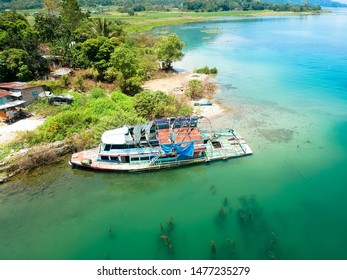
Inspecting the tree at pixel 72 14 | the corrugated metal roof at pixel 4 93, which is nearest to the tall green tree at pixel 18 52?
the corrugated metal roof at pixel 4 93

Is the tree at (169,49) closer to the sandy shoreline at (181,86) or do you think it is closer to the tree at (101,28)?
the sandy shoreline at (181,86)

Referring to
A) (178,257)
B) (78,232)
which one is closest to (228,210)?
(178,257)

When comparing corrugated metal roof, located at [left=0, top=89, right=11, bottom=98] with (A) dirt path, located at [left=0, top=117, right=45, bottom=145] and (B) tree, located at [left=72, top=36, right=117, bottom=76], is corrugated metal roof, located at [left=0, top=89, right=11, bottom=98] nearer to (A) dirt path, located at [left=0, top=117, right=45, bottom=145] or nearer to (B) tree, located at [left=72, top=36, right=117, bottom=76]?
(A) dirt path, located at [left=0, top=117, right=45, bottom=145]

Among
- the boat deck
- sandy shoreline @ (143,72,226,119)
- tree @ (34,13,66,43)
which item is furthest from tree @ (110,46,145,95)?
tree @ (34,13,66,43)

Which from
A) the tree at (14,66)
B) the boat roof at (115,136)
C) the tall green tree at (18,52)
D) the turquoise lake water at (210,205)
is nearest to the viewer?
the turquoise lake water at (210,205)

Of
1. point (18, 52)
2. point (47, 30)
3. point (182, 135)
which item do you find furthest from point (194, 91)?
point (47, 30)

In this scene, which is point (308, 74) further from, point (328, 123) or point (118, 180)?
point (118, 180)
